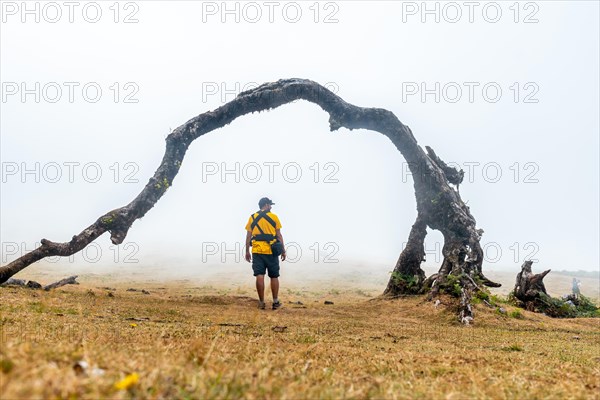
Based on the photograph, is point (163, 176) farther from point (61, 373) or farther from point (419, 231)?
point (61, 373)

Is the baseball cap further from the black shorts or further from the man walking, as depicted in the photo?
the black shorts

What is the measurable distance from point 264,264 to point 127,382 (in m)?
9.60

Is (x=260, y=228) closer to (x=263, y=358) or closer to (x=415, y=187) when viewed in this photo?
(x=415, y=187)

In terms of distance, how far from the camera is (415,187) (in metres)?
15.3

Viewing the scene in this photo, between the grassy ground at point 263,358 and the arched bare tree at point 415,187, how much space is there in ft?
8.19

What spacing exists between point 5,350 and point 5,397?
68cm

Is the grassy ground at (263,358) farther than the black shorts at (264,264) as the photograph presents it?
No

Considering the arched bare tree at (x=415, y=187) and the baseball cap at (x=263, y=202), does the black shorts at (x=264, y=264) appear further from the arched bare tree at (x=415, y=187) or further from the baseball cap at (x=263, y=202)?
the arched bare tree at (x=415, y=187)

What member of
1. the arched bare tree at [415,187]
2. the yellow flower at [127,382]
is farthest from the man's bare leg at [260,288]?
the yellow flower at [127,382]

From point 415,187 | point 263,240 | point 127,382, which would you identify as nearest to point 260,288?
point 263,240

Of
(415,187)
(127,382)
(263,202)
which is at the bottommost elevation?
(127,382)

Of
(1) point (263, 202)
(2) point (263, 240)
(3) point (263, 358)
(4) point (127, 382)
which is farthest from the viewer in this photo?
(1) point (263, 202)

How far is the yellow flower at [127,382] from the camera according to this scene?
1731 mm

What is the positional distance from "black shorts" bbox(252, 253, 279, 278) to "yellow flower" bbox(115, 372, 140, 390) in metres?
9.37
